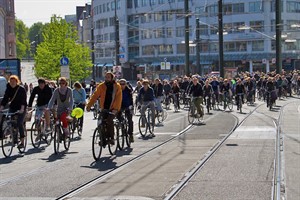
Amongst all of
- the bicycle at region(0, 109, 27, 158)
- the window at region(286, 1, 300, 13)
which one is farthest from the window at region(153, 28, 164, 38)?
the bicycle at region(0, 109, 27, 158)

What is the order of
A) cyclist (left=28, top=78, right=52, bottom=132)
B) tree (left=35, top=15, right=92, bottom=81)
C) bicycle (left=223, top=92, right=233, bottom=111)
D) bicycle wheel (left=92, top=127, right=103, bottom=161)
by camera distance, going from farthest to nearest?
tree (left=35, top=15, right=92, bottom=81) < bicycle (left=223, top=92, right=233, bottom=111) < cyclist (left=28, top=78, right=52, bottom=132) < bicycle wheel (left=92, top=127, right=103, bottom=161)

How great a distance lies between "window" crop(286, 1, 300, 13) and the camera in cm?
9081

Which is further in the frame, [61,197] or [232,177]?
[232,177]

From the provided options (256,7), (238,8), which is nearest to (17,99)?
(256,7)

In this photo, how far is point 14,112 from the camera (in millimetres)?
15922

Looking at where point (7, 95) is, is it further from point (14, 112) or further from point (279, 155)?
point (279, 155)

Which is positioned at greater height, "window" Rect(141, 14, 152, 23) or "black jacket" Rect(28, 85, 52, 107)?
"window" Rect(141, 14, 152, 23)

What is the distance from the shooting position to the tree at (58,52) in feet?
184

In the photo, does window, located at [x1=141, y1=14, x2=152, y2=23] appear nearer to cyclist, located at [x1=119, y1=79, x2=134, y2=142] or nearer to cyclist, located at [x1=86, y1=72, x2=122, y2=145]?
cyclist, located at [x1=119, y1=79, x2=134, y2=142]

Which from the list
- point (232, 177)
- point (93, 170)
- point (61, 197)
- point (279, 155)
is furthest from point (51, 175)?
point (279, 155)

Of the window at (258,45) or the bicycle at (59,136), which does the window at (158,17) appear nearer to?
the window at (258,45)

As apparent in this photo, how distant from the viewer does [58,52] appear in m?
57.8

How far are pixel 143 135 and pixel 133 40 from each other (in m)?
86.2

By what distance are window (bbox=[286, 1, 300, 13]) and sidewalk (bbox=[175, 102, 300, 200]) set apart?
72.6 m
